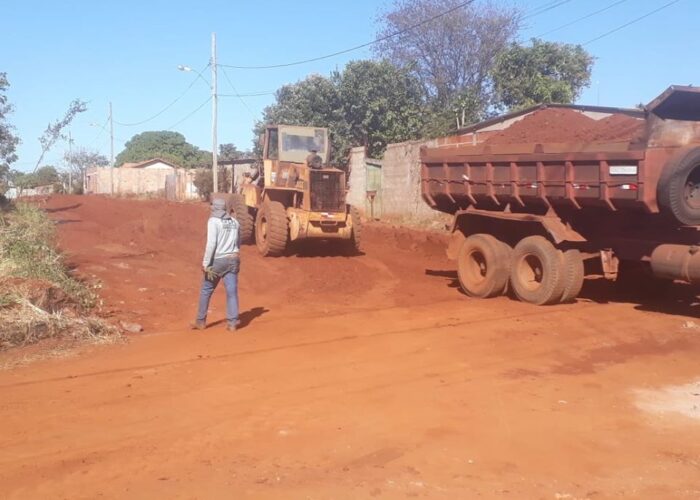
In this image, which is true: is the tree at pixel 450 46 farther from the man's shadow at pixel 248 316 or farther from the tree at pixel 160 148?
the tree at pixel 160 148

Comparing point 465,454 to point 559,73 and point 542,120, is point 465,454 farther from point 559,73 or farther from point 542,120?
point 559,73

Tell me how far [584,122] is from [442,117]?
42.8 ft

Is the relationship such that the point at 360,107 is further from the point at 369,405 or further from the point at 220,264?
the point at 369,405

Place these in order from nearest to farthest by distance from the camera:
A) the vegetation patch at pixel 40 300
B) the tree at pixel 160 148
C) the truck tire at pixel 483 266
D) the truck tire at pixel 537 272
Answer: the vegetation patch at pixel 40 300, the truck tire at pixel 537 272, the truck tire at pixel 483 266, the tree at pixel 160 148

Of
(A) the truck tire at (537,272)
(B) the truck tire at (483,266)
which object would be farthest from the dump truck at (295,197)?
(A) the truck tire at (537,272)

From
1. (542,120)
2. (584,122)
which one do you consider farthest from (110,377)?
(542,120)

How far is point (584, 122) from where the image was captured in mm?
17672

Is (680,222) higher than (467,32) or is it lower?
lower

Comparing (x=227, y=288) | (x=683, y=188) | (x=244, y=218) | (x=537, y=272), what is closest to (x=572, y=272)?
(x=537, y=272)

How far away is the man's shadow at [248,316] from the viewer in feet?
32.4

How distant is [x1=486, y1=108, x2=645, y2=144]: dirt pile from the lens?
590 inches

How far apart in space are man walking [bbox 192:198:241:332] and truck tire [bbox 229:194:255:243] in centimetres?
850

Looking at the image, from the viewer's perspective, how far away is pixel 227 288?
30.4 ft

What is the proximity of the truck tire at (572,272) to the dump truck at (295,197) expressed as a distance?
6.52 meters
